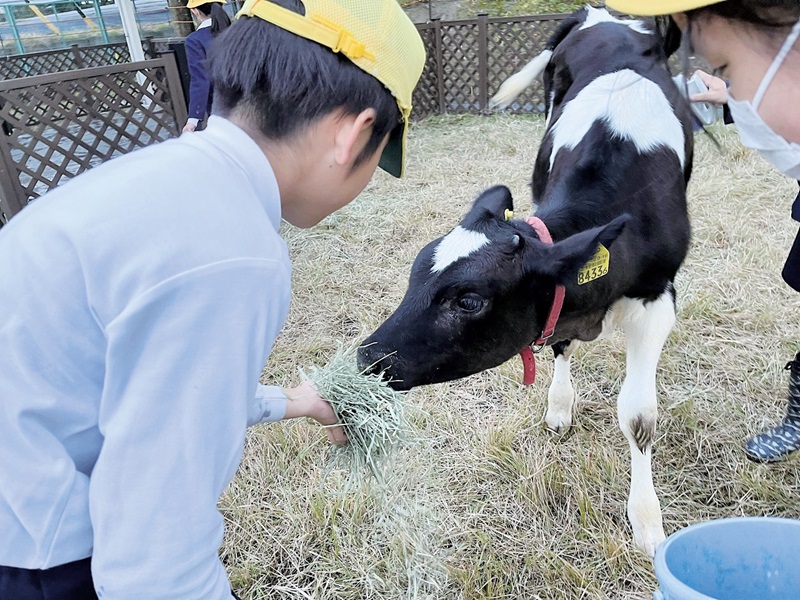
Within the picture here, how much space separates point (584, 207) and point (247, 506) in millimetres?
1710

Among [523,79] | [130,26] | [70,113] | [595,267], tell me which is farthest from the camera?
[130,26]

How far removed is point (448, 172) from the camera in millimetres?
6691

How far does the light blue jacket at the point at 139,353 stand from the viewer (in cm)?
86

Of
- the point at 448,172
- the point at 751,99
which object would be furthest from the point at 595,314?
the point at 448,172

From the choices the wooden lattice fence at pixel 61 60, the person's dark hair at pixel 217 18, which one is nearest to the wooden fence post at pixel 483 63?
the person's dark hair at pixel 217 18

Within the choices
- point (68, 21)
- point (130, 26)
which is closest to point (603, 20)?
point (130, 26)

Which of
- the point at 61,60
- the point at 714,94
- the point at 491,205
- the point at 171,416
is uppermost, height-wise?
the point at 171,416

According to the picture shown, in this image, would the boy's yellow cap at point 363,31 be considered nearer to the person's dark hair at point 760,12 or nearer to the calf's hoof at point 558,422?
the person's dark hair at point 760,12

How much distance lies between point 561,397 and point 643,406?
42cm

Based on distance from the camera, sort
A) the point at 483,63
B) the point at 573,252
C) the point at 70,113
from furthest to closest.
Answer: the point at 483,63 < the point at 70,113 < the point at 573,252

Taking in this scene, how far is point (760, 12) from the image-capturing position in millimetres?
1161

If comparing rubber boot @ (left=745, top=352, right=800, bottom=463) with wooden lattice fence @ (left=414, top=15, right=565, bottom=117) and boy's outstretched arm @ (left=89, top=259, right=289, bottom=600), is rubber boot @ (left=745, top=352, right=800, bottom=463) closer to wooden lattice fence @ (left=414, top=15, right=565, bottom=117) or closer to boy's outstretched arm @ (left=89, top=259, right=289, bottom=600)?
boy's outstretched arm @ (left=89, top=259, right=289, bottom=600)

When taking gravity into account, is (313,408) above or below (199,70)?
above

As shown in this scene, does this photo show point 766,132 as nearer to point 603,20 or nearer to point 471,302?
point 471,302
